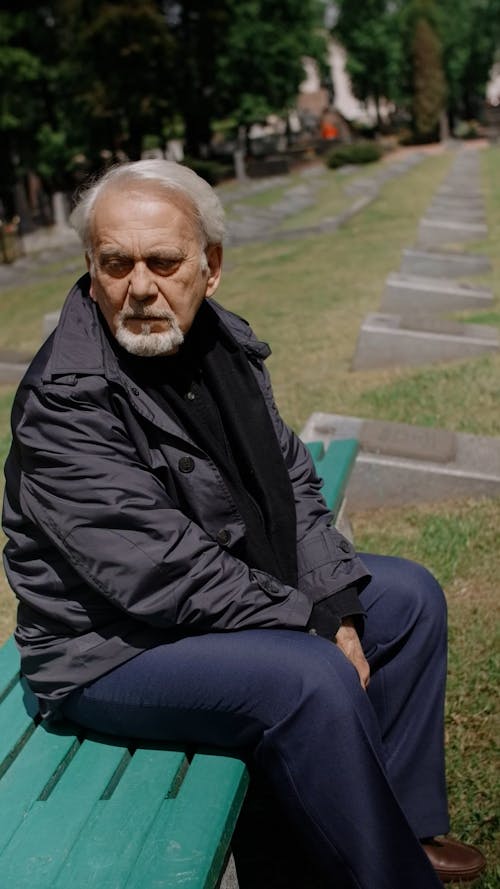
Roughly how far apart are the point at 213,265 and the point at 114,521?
83cm

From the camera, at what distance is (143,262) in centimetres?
262

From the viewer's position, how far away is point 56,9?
34.8 metres

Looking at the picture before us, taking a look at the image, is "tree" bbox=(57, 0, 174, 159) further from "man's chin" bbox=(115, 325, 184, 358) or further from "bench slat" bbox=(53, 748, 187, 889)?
"bench slat" bbox=(53, 748, 187, 889)

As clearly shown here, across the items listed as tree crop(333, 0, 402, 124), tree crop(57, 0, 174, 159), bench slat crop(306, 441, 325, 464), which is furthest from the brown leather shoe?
tree crop(333, 0, 402, 124)

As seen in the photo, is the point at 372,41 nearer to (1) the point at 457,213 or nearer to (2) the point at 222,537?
(1) the point at 457,213

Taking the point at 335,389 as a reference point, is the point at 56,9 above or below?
above

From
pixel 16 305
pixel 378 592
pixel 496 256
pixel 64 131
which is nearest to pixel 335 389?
pixel 378 592

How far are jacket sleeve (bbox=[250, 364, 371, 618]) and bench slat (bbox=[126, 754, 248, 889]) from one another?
0.57 m

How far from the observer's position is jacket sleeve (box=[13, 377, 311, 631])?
237 centimetres

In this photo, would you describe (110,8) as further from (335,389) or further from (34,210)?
(335,389)

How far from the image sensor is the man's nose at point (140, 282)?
2609 mm

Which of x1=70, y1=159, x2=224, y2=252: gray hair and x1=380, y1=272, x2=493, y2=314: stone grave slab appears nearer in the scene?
x1=70, y1=159, x2=224, y2=252: gray hair

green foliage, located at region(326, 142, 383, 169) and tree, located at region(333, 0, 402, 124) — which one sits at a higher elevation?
tree, located at region(333, 0, 402, 124)

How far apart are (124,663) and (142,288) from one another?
914 mm
